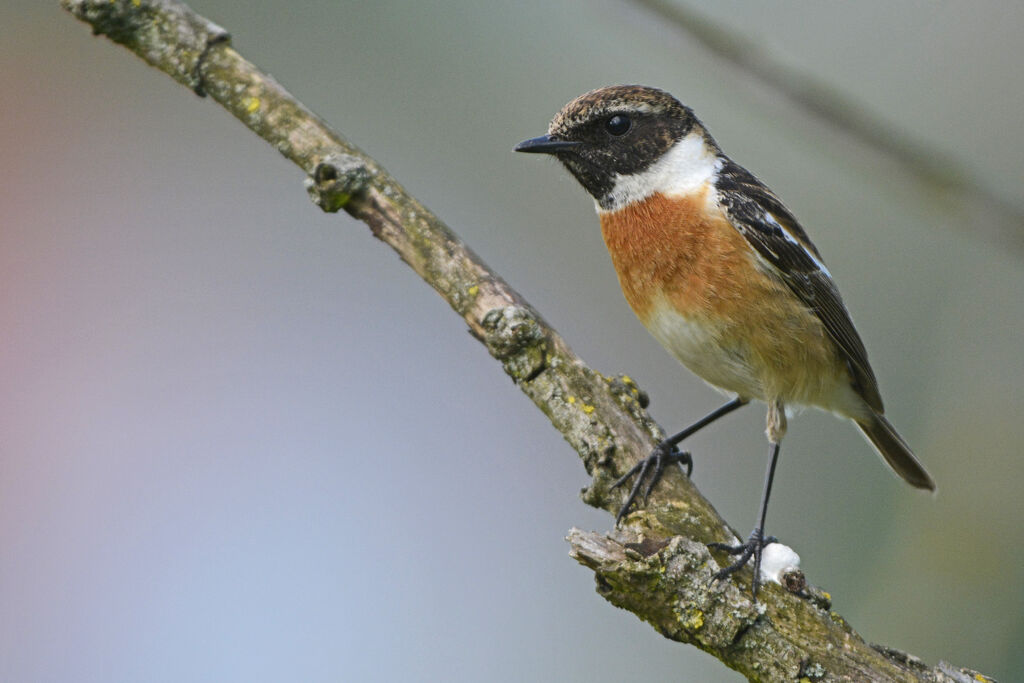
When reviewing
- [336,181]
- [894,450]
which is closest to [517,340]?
[336,181]

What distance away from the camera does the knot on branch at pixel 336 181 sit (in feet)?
11.4

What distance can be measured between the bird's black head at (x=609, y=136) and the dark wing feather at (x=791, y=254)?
35 cm

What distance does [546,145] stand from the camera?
4.35 meters

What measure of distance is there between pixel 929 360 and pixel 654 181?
165cm

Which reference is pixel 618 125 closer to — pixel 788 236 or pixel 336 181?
pixel 788 236

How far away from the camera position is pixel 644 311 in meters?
4.23

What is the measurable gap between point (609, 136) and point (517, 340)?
4.70 feet

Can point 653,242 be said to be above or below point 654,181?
below

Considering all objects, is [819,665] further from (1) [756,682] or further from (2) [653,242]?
(2) [653,242]

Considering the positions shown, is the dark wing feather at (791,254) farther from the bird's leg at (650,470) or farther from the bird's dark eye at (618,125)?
the bird's leg at (650,470)

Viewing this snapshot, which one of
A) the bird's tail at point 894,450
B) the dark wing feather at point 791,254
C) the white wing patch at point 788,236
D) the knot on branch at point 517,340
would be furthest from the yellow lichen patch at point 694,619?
the bird's tail at point 894,450

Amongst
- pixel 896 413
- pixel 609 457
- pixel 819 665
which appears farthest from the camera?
pixel 896 413

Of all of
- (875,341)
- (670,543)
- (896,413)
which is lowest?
(670,543)

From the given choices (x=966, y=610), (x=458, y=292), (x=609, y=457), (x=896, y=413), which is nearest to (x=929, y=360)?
(x=896, y=413)
